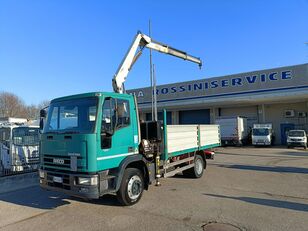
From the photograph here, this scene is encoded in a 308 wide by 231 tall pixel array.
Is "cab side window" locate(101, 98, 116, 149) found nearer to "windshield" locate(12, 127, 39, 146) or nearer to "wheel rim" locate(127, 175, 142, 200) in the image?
"wheel rim" locate(127, 175, 142, 200)

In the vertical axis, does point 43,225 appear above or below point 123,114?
below

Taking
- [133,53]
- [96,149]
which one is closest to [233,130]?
[133,53]

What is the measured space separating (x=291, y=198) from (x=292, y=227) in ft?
7.96

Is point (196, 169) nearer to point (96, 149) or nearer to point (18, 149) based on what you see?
point (96, 149)

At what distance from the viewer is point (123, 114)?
22.5ft

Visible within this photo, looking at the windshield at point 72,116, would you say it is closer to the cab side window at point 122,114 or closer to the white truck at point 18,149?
the cab side window at point 122,114

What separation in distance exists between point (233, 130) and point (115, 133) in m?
23.8

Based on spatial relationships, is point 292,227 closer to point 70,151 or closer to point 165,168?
point 165,168

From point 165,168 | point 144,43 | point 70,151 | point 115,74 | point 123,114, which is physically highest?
point 144,43

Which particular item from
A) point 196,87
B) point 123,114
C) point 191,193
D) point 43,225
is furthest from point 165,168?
point 196,87

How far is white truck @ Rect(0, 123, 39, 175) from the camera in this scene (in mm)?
11438

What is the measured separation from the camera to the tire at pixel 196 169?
10320mm

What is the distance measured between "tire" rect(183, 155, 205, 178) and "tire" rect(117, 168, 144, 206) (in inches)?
138

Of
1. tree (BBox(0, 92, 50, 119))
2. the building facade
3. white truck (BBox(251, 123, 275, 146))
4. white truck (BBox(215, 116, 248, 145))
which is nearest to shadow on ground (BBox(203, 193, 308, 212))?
the building facade
